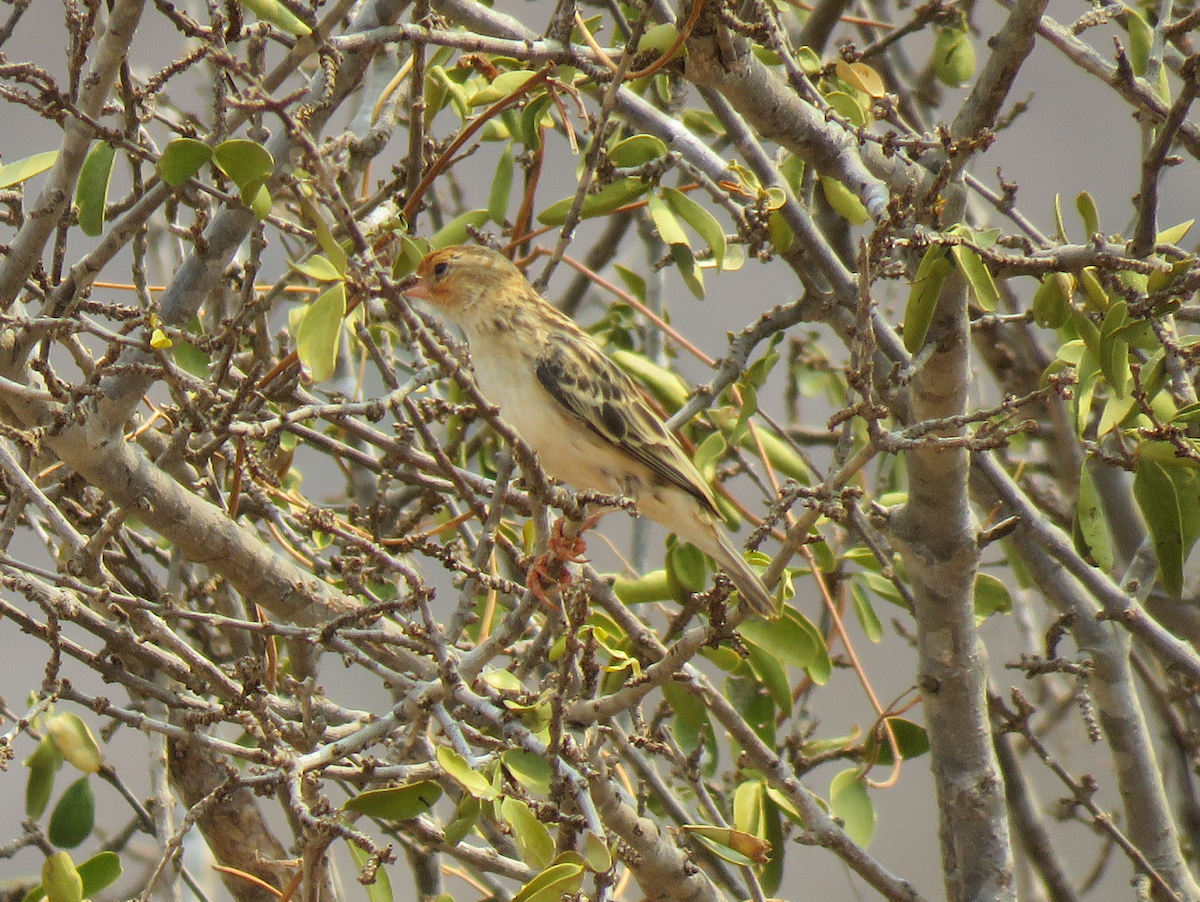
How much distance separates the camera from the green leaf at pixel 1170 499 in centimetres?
284

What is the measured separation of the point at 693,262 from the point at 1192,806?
2.92m

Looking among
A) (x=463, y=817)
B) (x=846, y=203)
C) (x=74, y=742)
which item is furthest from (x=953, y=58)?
(x=74, y=742)

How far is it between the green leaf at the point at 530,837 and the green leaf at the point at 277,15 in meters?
1.69

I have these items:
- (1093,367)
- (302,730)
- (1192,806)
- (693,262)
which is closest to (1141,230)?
(1093,367)

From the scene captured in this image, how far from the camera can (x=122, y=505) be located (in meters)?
2.94

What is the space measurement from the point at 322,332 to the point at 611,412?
1.83 m

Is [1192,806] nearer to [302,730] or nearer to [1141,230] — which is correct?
[1141,230]

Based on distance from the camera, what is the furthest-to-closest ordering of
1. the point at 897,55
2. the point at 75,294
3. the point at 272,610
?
the point at 897,55
the point at 272,610
the point at 75,294

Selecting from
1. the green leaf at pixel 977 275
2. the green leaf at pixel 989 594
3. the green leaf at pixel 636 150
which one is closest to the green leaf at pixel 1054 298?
the green leaf at pixel 977 275

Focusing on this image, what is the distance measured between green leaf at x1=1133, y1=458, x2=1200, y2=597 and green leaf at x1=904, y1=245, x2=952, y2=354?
0.70 meters

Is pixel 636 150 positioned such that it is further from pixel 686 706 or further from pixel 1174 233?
pixel 686 706

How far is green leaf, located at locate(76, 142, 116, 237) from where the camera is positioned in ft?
9.07

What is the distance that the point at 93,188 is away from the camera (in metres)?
2.78

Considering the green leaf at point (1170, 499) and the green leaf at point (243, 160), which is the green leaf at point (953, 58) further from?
the green leaf at point (243, 160)
